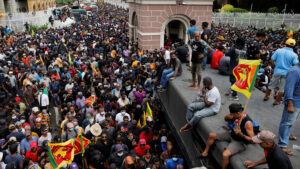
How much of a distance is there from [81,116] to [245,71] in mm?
5455

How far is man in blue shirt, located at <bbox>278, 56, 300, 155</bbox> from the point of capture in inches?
158

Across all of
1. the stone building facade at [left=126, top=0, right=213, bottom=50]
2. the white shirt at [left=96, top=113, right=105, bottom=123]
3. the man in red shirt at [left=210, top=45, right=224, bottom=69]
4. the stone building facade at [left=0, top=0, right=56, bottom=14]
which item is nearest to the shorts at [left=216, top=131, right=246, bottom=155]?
the white shirt at [left=96, top=113, right=105, bottom=123]

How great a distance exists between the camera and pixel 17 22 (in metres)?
29.1

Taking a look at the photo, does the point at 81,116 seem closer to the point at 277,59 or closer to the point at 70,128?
the point at 70,128

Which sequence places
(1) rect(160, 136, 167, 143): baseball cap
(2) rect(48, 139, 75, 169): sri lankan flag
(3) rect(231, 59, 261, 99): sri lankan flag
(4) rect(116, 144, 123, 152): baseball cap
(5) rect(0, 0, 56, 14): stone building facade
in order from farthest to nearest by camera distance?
(5) rect(0, 0, 56, 14): stone building facade → (1) rect(160, 136, 167, 143): baseball cap → (4) rect(116, 144, 123, 152): baseball cap → (2) rect(48, 139, 75, 169): sri lankan flag → (3) rect(231, 59, 261, 99): sri lankan flag

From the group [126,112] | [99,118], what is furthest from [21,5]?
[99,118]

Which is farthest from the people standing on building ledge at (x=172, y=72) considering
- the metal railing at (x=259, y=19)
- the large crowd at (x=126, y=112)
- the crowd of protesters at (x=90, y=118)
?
the metal railing at (x=259, y=19)

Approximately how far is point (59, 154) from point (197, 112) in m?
3.39

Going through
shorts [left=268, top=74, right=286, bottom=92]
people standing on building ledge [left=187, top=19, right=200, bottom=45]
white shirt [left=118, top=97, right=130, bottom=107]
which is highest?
people standing on building ledge [left=187, top=19, right=200, bottom=45]

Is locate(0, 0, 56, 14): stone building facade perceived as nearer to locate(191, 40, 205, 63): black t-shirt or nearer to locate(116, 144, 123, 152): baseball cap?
locate(191, 40, 205, 63): black t-shirt

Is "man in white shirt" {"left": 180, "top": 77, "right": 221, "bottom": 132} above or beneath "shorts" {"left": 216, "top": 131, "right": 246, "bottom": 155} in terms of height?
above

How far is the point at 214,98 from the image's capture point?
16.4ft

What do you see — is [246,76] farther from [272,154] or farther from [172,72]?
[172,72]

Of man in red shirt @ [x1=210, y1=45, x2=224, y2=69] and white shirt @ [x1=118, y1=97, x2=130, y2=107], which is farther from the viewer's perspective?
man in red shirt @ [x1=210, y1=45, x2=224, y2=69]
